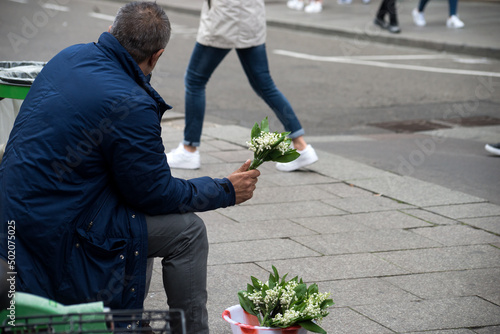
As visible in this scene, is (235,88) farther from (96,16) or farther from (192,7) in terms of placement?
(192,7)

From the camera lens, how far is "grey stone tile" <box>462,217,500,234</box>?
4.52 meters

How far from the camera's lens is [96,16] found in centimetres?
1566

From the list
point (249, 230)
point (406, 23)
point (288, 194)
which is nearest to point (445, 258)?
point (249, 230)

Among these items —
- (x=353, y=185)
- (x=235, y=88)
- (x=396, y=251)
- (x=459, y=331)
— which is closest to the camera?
(x=459, y=331)

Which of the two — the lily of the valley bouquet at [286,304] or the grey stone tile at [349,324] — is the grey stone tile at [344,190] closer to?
the grey stone tile at [349,324]

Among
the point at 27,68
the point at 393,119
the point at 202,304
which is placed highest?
the point at 27,68

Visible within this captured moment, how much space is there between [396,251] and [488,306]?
76 centimetres

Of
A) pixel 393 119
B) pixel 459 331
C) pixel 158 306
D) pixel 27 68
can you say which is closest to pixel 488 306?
pixel 459 331

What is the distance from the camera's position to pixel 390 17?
46.4ft

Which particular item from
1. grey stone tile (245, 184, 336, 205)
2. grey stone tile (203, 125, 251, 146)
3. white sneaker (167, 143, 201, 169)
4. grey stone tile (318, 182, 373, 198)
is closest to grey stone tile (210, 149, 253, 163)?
grey stone tile (203, 125, 251, 146)

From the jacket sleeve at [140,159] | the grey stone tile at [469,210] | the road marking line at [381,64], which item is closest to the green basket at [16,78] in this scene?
the jacket sleeve at [140,159]

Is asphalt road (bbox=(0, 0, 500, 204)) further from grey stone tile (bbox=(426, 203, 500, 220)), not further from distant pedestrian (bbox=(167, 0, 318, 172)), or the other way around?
distant pedestrian (bbox=(167, 0, 318, 172))

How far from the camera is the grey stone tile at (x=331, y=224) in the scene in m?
4.45

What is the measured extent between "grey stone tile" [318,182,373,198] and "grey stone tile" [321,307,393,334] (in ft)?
6.18
